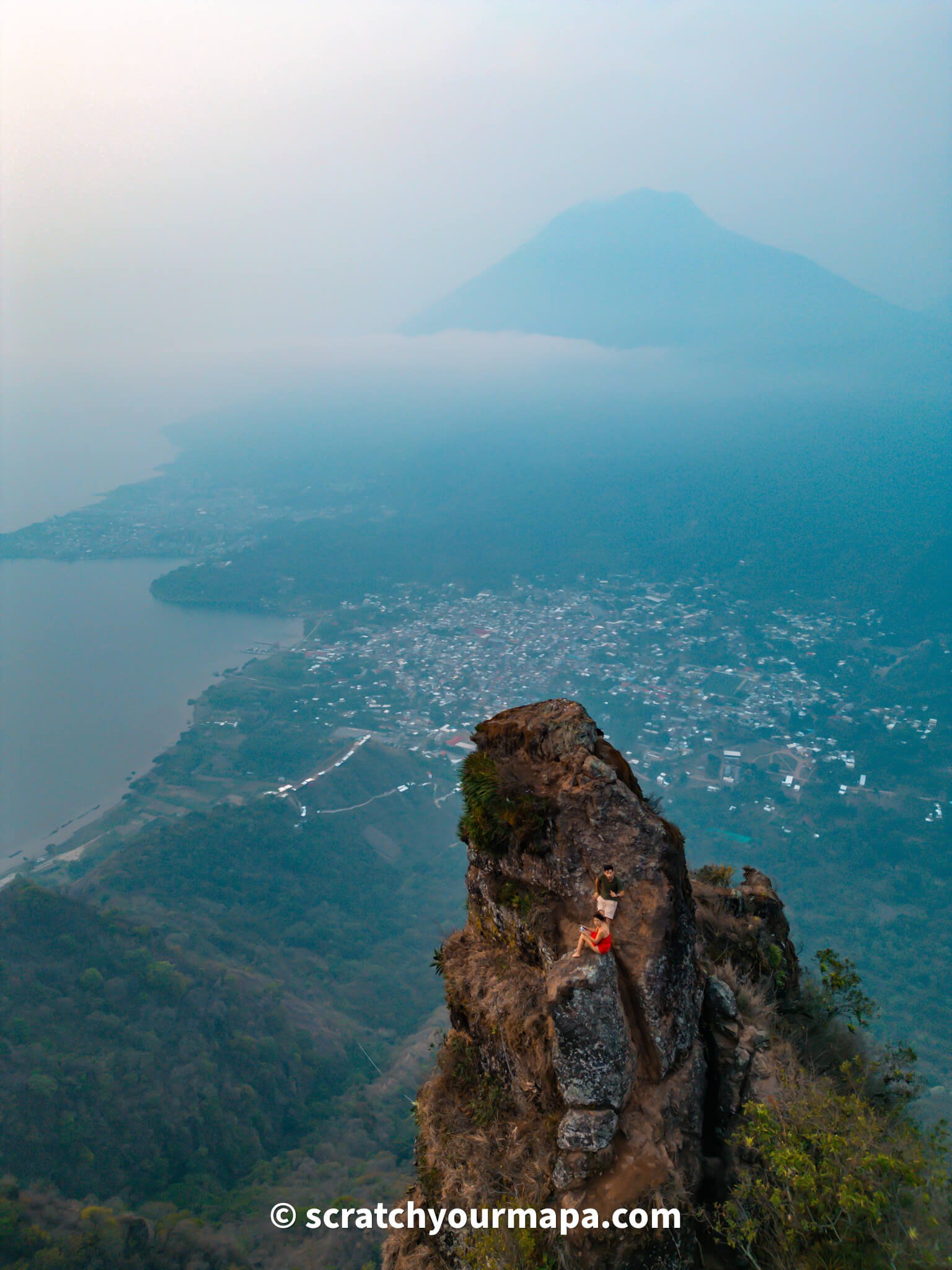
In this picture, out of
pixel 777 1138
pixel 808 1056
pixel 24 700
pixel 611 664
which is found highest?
pixel 777 1138

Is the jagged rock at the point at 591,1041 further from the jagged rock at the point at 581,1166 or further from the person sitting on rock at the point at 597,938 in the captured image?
the jagged rock at the point at 581,1166

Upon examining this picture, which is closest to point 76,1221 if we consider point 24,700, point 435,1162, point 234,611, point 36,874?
point 435,1162

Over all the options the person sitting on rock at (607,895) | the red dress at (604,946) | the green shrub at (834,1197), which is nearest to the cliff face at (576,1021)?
the red dress at (604,946)

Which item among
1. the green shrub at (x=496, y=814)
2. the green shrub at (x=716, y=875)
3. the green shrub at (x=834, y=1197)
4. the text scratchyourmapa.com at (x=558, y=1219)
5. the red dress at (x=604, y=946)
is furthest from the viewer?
the green shrub at (x=716, y=875)

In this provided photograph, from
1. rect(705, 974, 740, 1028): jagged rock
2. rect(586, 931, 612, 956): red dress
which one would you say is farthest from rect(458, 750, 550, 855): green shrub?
rect(705, 974, 740, 1028): jagged rock

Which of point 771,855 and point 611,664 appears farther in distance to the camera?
point 611,664

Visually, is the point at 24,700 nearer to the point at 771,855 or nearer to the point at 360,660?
the point at 360,660
